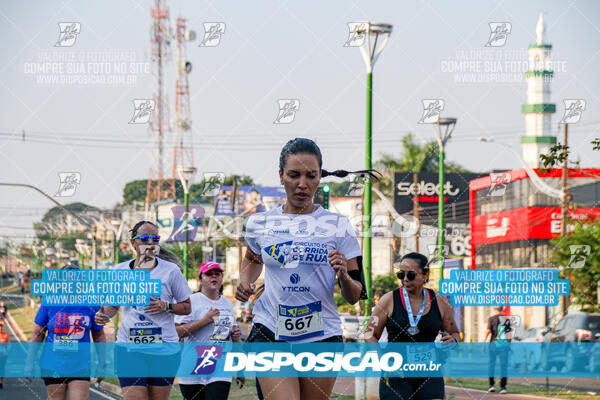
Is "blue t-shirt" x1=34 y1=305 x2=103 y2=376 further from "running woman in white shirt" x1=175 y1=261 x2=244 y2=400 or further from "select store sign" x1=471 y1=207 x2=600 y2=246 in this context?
"select store sign" x1=471 y1=207 x2=600 y2=246

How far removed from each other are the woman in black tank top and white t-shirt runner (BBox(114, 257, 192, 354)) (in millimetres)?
1547

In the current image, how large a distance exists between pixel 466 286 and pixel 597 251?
7.85 metres

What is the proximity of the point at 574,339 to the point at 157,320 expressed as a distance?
15899mm

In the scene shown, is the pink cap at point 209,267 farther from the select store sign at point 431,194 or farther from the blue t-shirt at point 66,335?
the select store sign at point 431,194

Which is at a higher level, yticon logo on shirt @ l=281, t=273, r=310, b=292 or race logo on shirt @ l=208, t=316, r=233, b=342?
yticon logo on shirt @ l=281, t=273, r=310, b=292

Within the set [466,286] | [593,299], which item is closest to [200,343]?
[466,286]

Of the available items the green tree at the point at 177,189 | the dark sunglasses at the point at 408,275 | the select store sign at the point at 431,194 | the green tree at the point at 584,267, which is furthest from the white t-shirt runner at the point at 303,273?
the green tree at the point at 177,189

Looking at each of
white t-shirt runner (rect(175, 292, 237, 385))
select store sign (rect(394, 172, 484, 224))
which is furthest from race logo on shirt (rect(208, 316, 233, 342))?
select store sign (rect(394, 172, 484, 224))

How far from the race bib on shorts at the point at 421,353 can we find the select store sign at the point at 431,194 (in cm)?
5261

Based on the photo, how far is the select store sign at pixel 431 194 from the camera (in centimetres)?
6444

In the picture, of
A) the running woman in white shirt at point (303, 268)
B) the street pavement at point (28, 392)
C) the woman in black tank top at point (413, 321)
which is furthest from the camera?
the street pavement at point (28, 392)

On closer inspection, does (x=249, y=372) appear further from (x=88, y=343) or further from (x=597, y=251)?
(x=597, y=251)

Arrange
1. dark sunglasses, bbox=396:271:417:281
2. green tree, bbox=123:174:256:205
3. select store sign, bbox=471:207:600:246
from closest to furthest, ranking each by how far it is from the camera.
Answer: dark sunglasses, bbox=396:271:417:281 < select store sign, bbox=471:207:600:246 < green tree, bbox=123:174:256:205

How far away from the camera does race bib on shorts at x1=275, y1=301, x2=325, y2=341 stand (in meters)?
5.01
